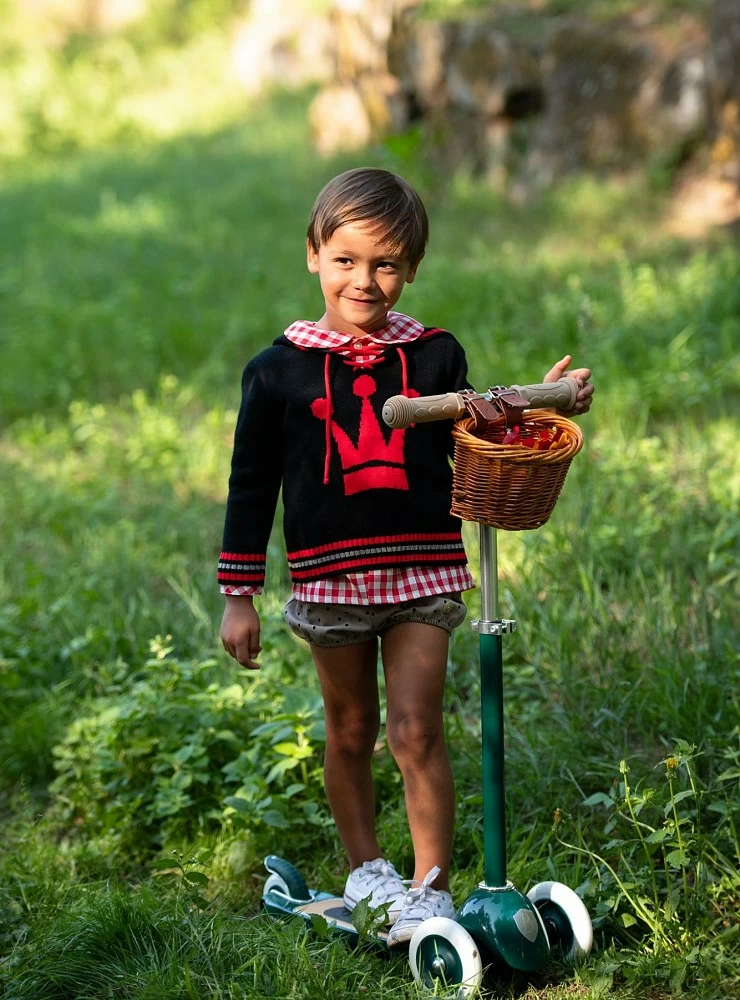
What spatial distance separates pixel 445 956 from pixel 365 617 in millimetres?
744

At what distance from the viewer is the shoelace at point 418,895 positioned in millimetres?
2814

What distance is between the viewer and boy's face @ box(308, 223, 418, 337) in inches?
108

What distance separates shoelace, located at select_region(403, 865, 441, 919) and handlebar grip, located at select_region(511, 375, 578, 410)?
1080 mm

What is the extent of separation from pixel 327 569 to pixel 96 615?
2028 millimetres

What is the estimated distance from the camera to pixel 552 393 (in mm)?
2691

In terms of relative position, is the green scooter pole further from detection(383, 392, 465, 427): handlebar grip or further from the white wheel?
the white wheel

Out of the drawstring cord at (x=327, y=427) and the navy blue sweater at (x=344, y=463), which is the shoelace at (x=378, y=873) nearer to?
the navy blue sweater at (x=344, y=463)

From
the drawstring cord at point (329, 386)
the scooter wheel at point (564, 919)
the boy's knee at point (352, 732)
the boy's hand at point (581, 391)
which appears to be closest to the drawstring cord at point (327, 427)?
the drawstring cord at point (329, 386)

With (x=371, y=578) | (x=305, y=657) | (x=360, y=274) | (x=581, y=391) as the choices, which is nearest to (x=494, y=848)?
(x=371, y=578)

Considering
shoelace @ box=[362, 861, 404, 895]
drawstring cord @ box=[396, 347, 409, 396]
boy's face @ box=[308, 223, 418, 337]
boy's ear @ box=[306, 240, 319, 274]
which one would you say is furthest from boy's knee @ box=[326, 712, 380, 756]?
boy's ear @ box=[306, 240, 319, 274]

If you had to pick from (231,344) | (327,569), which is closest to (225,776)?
(327,569)

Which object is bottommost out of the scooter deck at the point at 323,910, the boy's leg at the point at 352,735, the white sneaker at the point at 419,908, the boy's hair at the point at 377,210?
the scooter deck at the point at 323,910

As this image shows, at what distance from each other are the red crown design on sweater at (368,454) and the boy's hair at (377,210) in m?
0.33

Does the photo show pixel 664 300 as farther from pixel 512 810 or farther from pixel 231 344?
pixel 512 810
